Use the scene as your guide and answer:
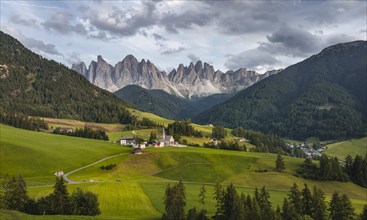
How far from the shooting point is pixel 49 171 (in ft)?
406

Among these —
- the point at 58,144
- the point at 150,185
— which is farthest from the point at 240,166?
the point at 58,144

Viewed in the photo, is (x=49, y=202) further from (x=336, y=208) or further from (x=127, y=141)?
(x=127, y=141)

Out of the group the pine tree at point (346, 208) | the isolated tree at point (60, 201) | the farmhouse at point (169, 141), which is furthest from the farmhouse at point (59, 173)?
the pine tree at point (346, 208)

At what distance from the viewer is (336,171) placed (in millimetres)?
133000

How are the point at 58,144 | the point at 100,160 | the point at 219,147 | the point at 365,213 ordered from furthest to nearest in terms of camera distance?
1. the point at 219,147
2. the point at 58,144
3. the point at 100,160
4. the point at 365,213

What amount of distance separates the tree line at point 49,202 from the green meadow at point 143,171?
26.4 feet

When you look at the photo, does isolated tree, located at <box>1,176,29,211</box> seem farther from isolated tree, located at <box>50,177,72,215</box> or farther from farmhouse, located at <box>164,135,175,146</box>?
farmhouse, located at <box>164,135,175,146</box>

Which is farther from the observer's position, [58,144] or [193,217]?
[58,144]

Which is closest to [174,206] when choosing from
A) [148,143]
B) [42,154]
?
[42,154]

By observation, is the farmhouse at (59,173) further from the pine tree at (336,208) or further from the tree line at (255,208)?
the pine tree at (336,208)

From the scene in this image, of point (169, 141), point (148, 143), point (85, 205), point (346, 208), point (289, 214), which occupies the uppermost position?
point (169, 141)

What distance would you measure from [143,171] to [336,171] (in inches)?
2873

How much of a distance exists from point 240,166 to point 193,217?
231 feet

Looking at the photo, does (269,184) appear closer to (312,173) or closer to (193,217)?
(312,173)
